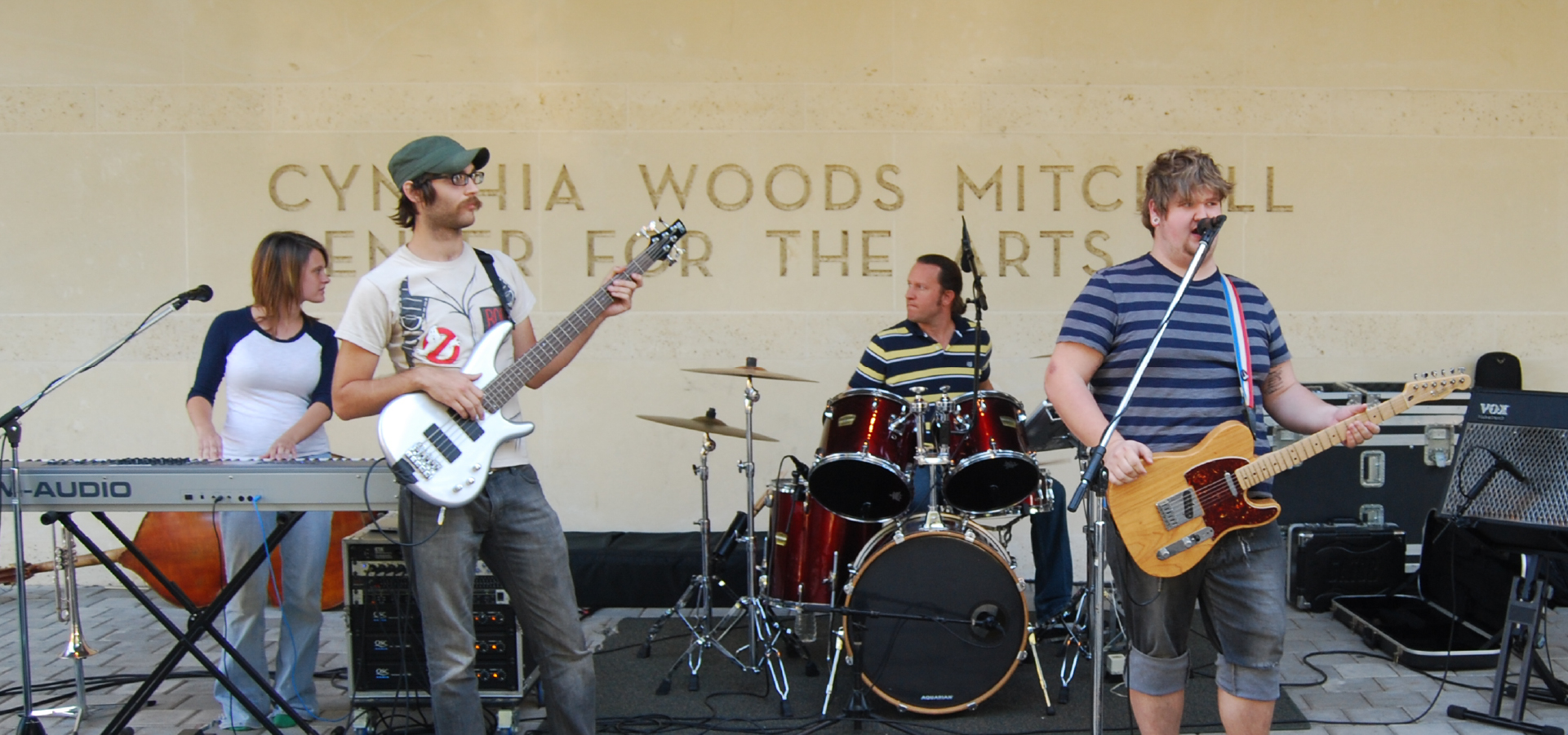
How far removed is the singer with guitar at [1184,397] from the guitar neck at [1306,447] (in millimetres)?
52

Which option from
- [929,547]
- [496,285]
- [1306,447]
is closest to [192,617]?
[496,285]

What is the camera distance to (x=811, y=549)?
4.45m

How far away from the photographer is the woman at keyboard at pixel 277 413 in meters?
3.96

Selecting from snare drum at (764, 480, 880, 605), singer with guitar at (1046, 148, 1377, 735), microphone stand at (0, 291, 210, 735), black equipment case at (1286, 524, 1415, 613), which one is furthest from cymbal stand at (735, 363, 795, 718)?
black equipment case at (1286, 524, 1415, 613)

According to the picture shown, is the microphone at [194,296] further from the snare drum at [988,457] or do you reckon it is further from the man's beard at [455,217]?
the snare drum at [988,457]

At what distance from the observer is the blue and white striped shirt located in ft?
9.41

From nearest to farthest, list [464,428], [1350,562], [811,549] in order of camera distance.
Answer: [464,428] < [811,549] < [1350,562]

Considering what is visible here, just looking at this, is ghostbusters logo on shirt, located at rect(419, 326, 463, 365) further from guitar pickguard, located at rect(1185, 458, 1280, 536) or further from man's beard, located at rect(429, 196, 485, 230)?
guitar pickguard, located at rect(1185, 458, 1280, 536)

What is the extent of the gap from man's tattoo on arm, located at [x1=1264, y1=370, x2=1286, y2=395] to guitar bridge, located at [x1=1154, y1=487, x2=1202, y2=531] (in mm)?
531

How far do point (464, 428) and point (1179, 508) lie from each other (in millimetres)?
1906

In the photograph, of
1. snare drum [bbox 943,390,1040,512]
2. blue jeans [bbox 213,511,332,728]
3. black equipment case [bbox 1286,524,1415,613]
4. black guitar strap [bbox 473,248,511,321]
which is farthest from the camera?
black equipment case [bbox 1286,524,1415,613]

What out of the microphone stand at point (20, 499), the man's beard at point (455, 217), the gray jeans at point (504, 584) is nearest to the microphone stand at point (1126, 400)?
the gray jeans at point (504, 584)

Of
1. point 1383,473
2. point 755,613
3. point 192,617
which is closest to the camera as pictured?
point 192,617

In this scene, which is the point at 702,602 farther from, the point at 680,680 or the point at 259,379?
the point at 259,379
